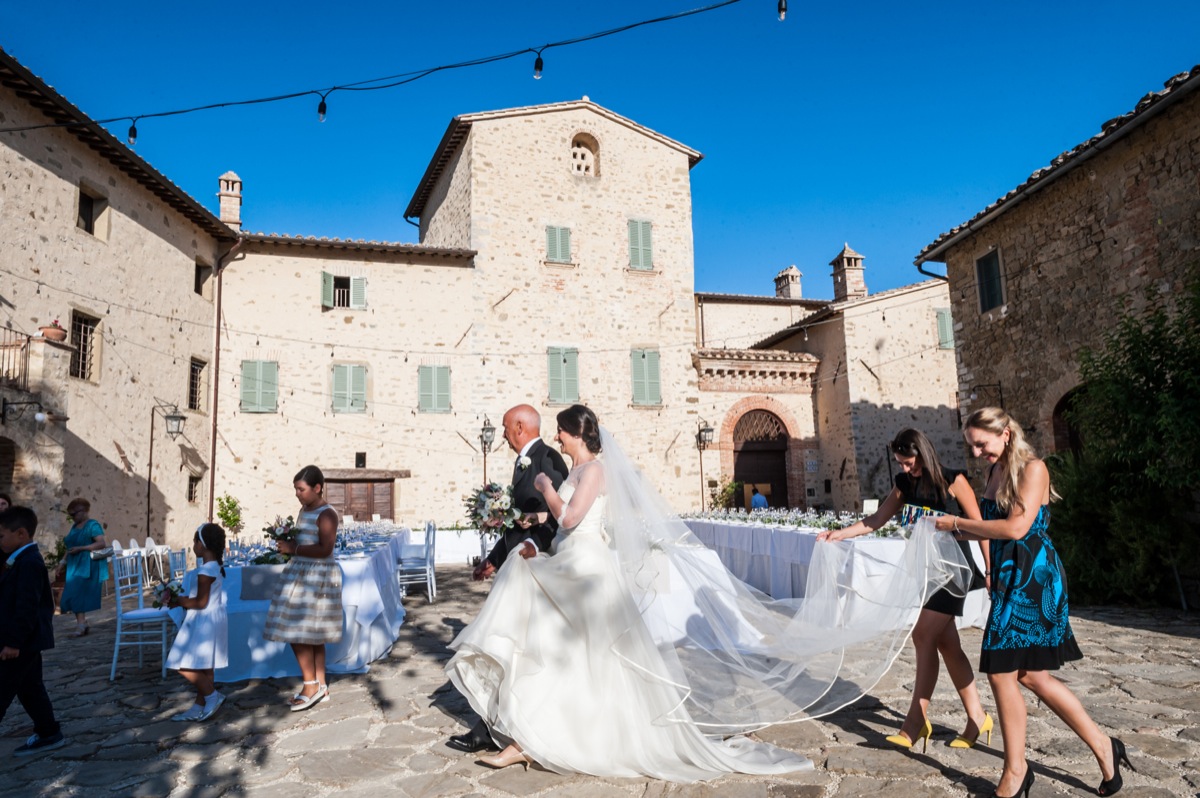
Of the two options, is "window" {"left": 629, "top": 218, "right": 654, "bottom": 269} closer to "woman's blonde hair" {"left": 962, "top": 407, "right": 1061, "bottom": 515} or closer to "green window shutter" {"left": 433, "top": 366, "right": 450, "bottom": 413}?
"green window shutter" {"left": 433, "top": 366, "right": 450, "bottom": 413}

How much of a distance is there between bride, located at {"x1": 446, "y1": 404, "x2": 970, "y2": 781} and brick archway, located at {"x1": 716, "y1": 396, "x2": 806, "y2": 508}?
16128mm

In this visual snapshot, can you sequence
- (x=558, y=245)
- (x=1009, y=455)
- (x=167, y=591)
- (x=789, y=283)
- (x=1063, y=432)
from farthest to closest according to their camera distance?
(x=789, y=283), (x=558, y=245), (x=1063, y=432), (x=167, y=591), (x=1009, y=455)

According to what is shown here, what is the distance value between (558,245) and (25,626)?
1597cm

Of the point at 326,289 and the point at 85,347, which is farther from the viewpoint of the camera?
the point at 326,289

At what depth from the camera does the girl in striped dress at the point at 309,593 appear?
491 centimetres

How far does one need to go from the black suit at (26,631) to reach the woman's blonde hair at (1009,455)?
501cm

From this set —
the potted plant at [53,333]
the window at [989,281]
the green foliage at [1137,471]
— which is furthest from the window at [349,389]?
the green foliage at [1137,471]

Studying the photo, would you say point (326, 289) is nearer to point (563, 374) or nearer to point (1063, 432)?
point (563, 374)

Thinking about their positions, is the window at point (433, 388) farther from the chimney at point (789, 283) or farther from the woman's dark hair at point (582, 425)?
the woman's dark hair at point (582, 425)

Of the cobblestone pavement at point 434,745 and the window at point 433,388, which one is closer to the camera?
the cobblestone pavement at point 434,745

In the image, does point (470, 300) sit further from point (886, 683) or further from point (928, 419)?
point (886, 683)

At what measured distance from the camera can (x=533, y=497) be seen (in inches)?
164

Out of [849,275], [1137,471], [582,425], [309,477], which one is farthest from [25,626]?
[849,275]

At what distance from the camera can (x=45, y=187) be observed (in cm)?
1212
